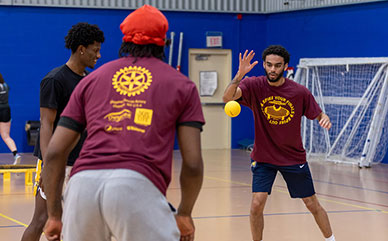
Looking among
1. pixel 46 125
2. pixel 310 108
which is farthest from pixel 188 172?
pixel 310 108

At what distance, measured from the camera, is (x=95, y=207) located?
2.66 metres

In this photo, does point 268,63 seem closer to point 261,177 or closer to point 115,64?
point 261,177

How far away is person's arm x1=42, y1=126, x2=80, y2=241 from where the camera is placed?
2914 mm

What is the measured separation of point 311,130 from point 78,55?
36.4 ft

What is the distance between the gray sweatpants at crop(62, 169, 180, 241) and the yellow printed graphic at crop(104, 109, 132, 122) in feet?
0.76

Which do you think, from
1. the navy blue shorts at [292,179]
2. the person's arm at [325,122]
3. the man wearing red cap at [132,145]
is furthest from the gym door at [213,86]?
the man wearing red cap at [132,145]

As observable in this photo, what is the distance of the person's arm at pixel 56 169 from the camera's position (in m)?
2.91

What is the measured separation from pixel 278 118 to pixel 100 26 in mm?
11481

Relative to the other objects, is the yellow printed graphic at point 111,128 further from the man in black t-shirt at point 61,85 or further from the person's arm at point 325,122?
the person's arm at point 325,122

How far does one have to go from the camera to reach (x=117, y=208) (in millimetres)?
2623

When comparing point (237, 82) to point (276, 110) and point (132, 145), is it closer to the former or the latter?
point (276, 110)

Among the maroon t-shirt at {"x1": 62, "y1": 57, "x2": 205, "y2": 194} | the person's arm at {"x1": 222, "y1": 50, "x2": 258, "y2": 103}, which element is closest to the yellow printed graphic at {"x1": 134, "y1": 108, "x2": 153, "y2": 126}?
the maroon t-shirt at {"x1": 62, "y1": 57, "x2": 205, "y2": 194}

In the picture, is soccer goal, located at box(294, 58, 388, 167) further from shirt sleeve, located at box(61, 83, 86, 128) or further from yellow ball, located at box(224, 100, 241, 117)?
shirt sleeve, located at box(61, 83, 86, 128)

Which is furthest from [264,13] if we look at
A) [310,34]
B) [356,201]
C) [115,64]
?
[115,64]
